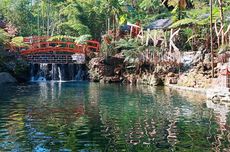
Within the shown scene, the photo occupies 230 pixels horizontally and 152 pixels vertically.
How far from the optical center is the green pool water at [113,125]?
1128 cm

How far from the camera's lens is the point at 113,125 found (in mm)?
14367

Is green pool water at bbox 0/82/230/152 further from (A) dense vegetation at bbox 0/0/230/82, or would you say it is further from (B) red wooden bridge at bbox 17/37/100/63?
(B) red wooden bridge at bbox 17/37/100/63

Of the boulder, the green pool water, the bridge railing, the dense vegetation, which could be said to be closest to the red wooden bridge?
the bridge railing

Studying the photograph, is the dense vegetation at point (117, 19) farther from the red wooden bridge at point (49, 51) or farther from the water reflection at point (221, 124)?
the water reflection at point (221, 124)

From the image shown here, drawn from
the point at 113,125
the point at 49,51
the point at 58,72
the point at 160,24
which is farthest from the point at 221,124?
the point at 49,51

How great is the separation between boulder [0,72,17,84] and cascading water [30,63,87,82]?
307 centimetres

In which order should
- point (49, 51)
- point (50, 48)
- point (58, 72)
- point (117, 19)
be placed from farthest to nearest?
point (117, 19), point (49, 51), point (50, 48), point (58, 72)

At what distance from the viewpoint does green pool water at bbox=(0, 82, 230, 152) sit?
1128cm

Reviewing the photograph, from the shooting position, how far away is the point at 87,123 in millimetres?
14727

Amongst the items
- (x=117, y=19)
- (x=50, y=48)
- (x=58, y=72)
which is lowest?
(x=58, y=72)

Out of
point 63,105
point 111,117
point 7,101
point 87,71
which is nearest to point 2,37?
point 87,71

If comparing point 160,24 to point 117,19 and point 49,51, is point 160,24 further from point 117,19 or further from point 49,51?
point 49,51

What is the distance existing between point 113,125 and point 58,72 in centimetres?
2675

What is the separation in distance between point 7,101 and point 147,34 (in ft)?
61.9
